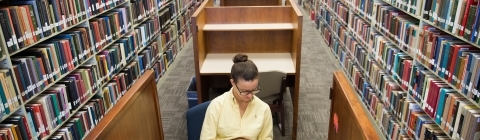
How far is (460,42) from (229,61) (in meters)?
1.71

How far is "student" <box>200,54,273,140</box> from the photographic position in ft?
5.62

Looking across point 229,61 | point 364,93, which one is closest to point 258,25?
point 229,61

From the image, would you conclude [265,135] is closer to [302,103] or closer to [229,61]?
[229,61]

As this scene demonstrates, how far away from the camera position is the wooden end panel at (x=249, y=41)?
3123 mm

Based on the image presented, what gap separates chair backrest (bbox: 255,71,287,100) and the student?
70cm

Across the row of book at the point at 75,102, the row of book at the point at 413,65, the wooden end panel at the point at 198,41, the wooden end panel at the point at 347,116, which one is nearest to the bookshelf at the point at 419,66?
the row of book at the point at 413,65

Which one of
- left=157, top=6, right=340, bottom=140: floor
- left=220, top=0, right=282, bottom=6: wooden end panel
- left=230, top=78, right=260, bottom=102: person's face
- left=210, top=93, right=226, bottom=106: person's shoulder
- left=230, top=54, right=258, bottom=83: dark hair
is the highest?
left=220, top=0, right=282, bottom=6: wooden end panel

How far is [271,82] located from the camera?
100 inches

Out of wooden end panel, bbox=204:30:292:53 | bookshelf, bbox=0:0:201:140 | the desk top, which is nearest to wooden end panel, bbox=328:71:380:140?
the desk top

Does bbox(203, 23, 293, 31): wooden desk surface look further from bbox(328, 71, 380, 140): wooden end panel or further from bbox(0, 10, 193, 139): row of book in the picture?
bbox(328, 71, 380, 140): wooden end panel

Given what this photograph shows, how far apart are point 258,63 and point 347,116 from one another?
4.84 ft

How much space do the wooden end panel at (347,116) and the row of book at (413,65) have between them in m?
0.71

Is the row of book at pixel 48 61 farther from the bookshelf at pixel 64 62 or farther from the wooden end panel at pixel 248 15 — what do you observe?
the wooden end panel at pixel 248 15

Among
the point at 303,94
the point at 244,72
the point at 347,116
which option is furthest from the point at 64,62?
the point at 303,94
